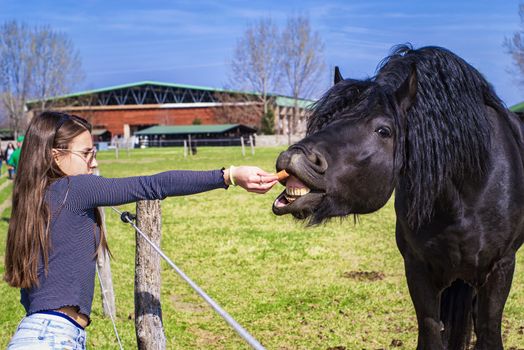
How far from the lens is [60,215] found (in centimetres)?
272

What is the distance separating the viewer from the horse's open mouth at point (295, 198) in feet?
8.57

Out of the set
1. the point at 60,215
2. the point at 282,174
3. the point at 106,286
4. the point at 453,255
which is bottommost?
the point at 106,286

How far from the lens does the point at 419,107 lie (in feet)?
9.73

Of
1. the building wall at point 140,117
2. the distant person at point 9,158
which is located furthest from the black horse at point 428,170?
the building wall at point 140,117

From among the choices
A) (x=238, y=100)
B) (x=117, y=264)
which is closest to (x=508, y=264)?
(x=117, y=264)

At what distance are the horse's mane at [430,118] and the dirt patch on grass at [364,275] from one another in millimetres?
3933

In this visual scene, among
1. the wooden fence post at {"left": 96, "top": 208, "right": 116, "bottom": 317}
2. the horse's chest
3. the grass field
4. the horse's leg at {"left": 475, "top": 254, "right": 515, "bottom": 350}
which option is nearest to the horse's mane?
the horse's chest

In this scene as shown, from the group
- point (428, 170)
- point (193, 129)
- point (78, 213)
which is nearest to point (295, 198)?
point (428, 170)

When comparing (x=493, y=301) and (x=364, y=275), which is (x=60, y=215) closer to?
(x=493, y=301)

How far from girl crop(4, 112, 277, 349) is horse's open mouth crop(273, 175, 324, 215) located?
96 millimetres

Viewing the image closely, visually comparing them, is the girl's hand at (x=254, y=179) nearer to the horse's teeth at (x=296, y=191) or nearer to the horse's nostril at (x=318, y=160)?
the horse's teeth at (x=296, y=191)

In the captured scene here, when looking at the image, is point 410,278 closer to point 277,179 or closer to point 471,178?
point 471,178

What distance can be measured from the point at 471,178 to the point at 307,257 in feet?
16.9

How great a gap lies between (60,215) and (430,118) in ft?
6.19
